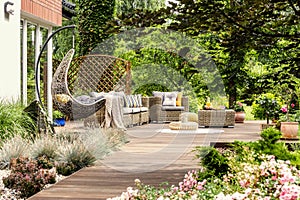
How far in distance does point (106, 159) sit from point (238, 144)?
271cm

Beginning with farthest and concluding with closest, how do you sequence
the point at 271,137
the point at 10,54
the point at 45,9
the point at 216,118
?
the point at 216,118, the point at 45,9, the point at 10,54, the point at 271,137

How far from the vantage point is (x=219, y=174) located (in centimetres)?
425

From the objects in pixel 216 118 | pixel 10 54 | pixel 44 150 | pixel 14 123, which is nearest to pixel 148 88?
pixel 216 118

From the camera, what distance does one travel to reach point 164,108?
50.6ft

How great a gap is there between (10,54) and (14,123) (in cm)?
309

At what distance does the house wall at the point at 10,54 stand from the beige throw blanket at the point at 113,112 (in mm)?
2157

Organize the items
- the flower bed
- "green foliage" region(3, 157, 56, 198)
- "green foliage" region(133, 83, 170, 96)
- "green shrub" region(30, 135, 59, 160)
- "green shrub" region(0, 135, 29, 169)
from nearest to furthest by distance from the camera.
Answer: the flower bed → "green foliage" region(3, 157, 56, 198) → "green shrub" region(0, 135, 29, 169) → "green shrub" region(30, 135, 59, 160) → "green foliage" region(133, 83, 170, 96)

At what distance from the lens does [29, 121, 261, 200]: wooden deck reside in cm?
492

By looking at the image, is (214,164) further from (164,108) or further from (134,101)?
(164,108)

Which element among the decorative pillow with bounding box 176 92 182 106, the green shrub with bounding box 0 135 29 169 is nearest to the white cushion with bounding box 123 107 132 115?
the decorative pillow with bounding box 176 92 182 106

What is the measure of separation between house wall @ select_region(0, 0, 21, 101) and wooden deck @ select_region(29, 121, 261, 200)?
2.36 m

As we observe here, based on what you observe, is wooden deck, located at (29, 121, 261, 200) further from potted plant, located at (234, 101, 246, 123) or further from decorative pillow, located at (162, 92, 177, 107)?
potted plant, located at (234, 101, 246, 123)

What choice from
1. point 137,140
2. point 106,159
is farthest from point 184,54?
point 106,159

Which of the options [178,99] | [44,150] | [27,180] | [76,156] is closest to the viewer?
[27,180]
